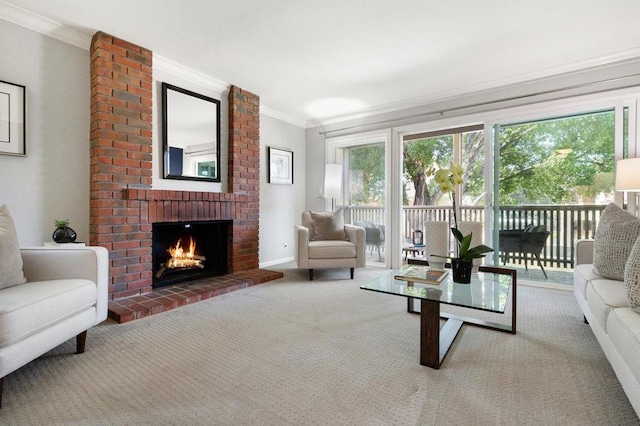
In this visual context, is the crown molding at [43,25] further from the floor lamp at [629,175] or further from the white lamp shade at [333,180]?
the floor lamp at [629,175]

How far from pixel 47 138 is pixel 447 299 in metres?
3.13

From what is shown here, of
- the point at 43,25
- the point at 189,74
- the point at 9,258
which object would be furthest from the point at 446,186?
the point at 43,25

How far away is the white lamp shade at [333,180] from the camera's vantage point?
4473mm

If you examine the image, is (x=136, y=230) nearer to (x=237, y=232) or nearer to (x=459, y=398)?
(x=237, y=232)

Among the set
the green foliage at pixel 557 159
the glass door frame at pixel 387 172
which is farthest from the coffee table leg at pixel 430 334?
the glass door frame at pixel 387 172

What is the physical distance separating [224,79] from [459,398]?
366cm

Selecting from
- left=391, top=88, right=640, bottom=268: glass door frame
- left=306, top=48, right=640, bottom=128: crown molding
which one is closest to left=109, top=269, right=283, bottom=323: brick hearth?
left=391, top=88, right=640, bottom=268: glass door frame

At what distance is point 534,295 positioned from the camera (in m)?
3.02

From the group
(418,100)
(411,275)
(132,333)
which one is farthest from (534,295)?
(132,333)

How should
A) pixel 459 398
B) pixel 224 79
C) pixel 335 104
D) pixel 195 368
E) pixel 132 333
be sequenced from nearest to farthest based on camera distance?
1. pixel 459 398
2. pixel 195 368
3. pixel 132 333
4. pixel 224 79
5. pixel 335 104

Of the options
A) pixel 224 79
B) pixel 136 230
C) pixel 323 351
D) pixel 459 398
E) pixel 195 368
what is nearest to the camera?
pixel 459 398

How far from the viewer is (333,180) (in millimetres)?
4473

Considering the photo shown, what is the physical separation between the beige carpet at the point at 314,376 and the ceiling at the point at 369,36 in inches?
90.1

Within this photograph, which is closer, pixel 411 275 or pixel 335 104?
pixel 411 275
